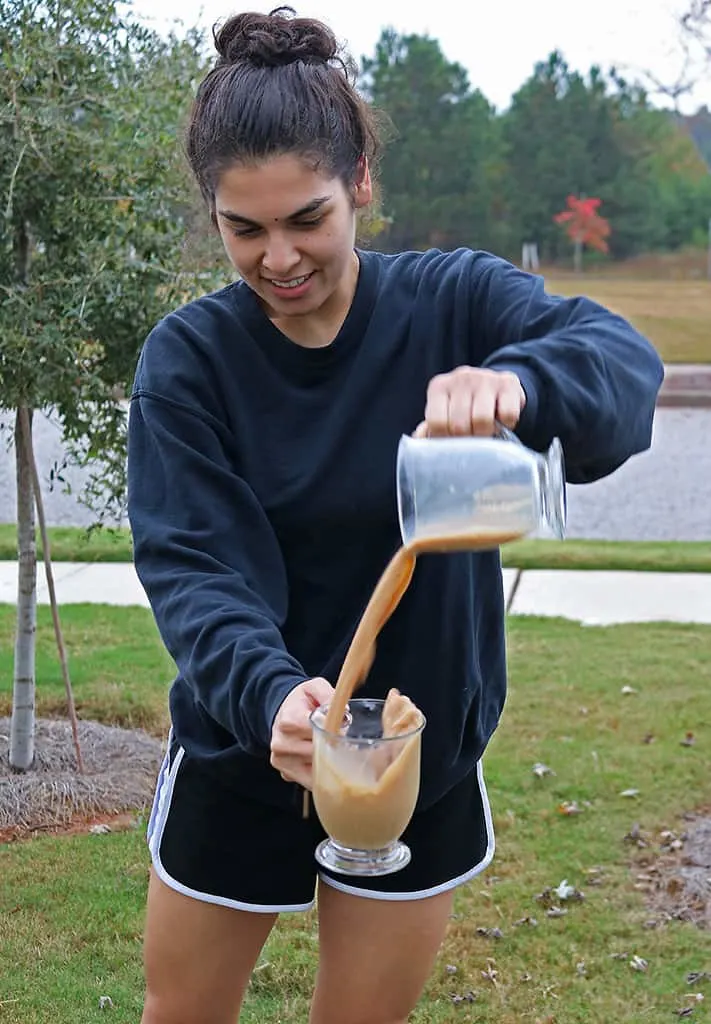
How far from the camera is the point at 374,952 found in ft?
7.38

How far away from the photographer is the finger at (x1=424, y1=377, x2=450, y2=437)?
1.64 m

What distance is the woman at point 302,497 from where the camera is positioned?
1.96 m

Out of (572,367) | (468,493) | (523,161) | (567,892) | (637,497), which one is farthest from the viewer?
(523,161)

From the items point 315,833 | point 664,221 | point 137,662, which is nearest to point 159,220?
point 137,662

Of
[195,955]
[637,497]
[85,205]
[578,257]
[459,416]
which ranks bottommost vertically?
[637,497]

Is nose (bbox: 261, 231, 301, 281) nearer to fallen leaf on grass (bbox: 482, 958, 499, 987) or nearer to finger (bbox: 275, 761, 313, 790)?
finger (bbox: 275, 761, 313, 790)

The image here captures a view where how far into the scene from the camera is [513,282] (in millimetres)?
2129

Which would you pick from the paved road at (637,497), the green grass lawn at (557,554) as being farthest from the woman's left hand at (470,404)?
the paved road at (637,497)

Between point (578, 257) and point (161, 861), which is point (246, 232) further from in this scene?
point (578, 257)

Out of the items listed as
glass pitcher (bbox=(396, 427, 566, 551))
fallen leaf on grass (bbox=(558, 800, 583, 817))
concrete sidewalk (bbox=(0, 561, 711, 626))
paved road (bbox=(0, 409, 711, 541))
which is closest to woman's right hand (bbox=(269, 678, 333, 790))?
glass pitcher (bbox=(396, 427, 566, 551))

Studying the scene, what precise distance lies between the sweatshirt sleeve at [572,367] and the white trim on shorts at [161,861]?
2.77ft

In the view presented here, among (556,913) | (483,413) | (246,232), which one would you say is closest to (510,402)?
(483,413)

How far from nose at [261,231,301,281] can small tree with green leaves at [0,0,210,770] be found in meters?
2.28

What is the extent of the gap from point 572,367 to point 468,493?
34cm
